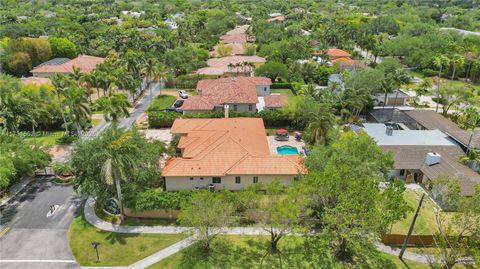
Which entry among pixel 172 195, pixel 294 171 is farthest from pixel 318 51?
pixel 172 195

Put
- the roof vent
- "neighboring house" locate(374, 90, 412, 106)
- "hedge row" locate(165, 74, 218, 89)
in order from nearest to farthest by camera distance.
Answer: the roof vent < "neighboring house" locate(374, 90, 412, 106) < "hedge row" locate(165, 74, 218, 89)

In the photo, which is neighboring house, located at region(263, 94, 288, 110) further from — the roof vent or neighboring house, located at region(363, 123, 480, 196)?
the roof vent

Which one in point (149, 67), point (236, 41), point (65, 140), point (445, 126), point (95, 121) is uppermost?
point (149, 67)

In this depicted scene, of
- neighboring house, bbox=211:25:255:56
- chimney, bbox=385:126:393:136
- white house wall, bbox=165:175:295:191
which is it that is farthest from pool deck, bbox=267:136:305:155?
neighboring house, bbox=211:25:255:56

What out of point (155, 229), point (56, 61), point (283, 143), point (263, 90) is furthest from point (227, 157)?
point (56, 61)

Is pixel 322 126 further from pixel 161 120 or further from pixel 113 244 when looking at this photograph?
pixel 161 120

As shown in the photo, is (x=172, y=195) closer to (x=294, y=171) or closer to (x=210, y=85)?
(x=294, y=171)

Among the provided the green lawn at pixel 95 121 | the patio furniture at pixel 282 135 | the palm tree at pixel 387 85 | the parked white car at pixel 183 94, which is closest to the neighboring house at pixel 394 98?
the palm tree at pixel 387 85
